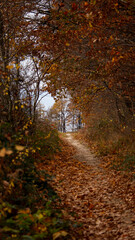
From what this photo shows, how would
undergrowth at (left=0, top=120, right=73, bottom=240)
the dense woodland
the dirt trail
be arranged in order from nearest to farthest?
1. undergrowth at (left=0, top=120, right=73, bottom=240)
2. the dense woodland
3. the dirt trail

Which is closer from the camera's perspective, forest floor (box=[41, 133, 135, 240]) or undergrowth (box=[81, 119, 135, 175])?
forest floor (box=[41, 133, 135, 240])

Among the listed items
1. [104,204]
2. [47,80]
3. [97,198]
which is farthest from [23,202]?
[47,80]

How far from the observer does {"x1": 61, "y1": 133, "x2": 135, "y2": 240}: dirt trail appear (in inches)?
166

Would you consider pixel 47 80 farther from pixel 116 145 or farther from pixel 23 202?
pixel 23 202

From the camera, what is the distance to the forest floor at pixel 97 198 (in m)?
4.24

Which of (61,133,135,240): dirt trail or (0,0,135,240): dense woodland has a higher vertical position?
(0,0,135,240): dense woodland

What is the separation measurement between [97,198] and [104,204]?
1.33 ft

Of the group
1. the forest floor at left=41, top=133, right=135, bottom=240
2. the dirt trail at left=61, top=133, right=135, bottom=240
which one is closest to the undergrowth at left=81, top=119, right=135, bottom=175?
the forest floor at left=41, top=133, right=135, bottom=240

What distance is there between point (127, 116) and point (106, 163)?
3.01m

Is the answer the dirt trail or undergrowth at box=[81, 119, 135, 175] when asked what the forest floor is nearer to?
the dirt trail


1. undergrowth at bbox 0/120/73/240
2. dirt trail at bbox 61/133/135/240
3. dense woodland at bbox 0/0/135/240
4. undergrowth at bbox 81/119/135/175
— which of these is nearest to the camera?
undergrowth at bbox 0/120/73/240

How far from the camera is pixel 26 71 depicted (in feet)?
30.2

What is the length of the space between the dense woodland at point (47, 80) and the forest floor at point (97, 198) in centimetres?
45

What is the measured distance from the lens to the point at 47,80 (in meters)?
9.33
